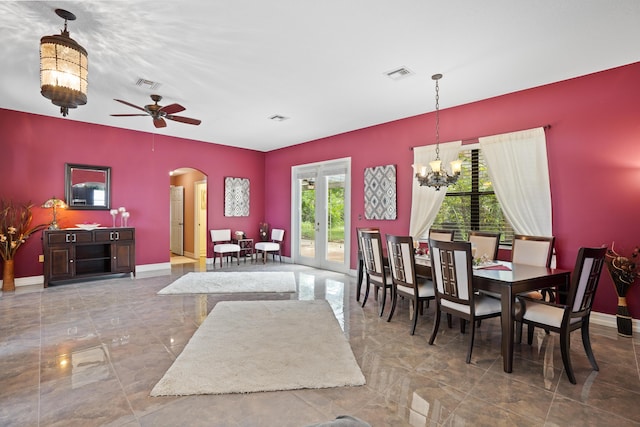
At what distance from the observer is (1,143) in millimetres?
5152

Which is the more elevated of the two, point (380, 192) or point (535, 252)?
point (380, 192)

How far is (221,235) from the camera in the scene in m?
7.62

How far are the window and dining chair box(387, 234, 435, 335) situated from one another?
64.1 inches

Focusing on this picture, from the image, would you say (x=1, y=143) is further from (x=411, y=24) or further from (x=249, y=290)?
(x=411, y=24)

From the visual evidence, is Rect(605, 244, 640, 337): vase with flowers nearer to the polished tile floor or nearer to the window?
the polished tile floor

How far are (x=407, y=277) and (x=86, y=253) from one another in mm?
5849

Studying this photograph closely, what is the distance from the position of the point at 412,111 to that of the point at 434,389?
13.7 feet

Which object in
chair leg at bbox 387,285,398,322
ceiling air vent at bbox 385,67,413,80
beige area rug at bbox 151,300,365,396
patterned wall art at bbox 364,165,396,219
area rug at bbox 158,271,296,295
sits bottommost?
beige area rug at bbox 151,300,365,396

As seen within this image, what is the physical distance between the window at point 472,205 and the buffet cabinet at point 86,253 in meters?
5.74

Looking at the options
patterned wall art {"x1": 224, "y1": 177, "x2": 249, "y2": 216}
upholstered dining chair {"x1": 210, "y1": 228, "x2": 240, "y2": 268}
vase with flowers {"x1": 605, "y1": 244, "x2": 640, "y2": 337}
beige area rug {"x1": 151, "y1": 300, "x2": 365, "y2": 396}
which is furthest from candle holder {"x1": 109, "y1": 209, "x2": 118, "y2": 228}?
vase with flowers {"x1": 605, "y1": 244, "x2": 640, "y2": 337}

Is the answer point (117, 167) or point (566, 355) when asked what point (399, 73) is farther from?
point (117, 167)

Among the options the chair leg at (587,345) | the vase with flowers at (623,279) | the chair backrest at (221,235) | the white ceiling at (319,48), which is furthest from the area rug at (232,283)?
the vase with flowers at (623,279)

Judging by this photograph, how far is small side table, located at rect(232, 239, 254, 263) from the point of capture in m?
7.76

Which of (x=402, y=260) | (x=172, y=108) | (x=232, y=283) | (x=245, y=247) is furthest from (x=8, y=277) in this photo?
(x=402, y=260)
